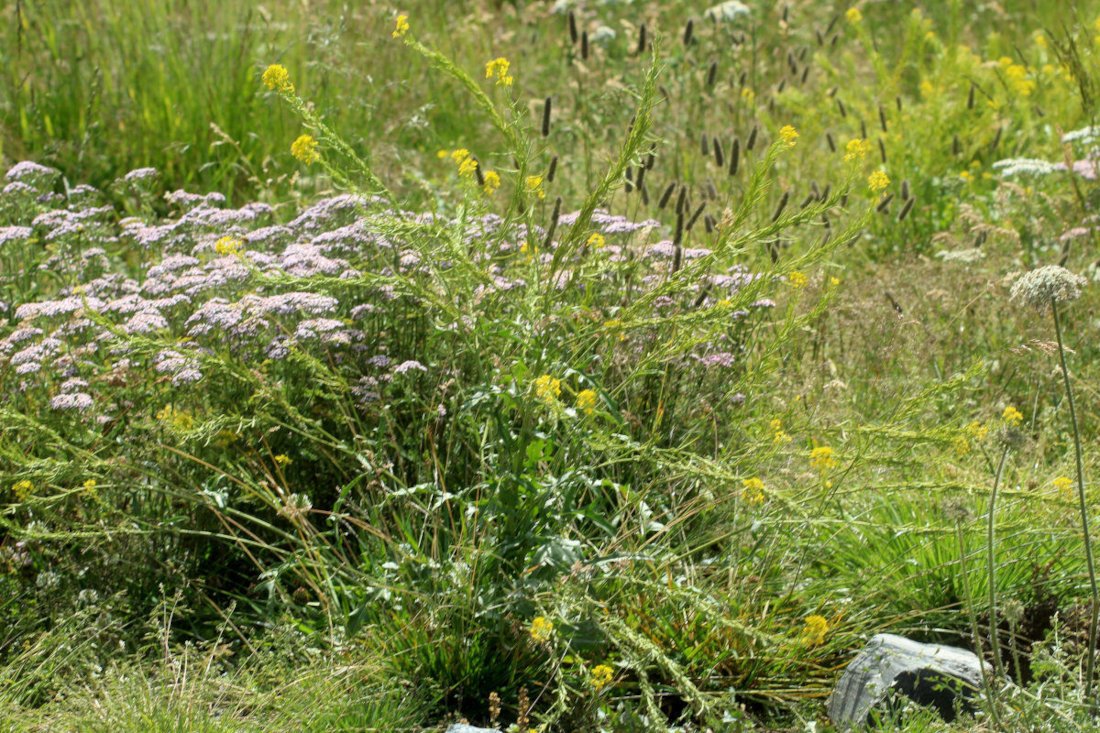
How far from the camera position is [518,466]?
283 centimetres

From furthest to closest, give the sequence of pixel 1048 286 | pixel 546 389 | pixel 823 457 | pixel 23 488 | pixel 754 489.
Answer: pixel 23 488 < pixel 823 457 < pixel 754 489 < pixel 546 389 < pixel 1048 286

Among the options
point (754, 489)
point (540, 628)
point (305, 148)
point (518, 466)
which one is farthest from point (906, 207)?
point (540, 628)

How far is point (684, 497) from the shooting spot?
3.46 m

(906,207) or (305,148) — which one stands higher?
(305,148)

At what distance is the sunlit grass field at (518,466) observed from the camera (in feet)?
9.02

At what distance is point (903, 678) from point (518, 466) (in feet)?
3.28

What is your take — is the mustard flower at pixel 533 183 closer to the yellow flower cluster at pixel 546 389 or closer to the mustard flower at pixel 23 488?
the yellow flower cluster at pixel 546 389

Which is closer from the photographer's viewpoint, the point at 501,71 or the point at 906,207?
the point at 501,71

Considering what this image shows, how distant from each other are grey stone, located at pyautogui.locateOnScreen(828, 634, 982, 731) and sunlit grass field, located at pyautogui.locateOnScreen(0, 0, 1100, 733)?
0.22 ft

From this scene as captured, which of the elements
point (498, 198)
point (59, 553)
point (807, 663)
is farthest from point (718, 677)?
point (498, 198)

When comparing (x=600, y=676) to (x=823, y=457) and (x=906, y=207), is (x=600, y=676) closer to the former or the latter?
(x=823, y=457)

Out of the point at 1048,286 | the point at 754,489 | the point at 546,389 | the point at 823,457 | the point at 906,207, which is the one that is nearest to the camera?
the point at 1048,286

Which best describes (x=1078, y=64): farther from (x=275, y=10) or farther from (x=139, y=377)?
(x=275, y=10)

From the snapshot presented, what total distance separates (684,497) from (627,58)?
456cm
